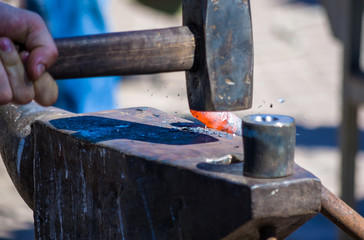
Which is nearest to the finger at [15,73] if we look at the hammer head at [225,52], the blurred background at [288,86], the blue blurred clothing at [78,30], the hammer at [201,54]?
the hammer at [201,54]

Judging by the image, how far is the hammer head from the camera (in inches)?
55.0

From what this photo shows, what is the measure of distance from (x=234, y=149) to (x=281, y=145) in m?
0.22

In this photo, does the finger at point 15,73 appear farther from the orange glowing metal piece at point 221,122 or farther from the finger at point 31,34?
the orange glowing metal piece at point 221,122

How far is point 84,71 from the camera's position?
1397 millimetres

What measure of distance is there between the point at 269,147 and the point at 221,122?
534mm

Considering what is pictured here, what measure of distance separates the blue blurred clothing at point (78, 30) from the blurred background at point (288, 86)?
570mm

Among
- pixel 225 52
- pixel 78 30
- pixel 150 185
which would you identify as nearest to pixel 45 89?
pixel 150 185

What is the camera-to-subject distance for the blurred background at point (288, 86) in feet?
14.3

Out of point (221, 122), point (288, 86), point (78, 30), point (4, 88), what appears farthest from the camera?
point (288, 86)

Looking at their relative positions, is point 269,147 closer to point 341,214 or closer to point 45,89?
point 341,214

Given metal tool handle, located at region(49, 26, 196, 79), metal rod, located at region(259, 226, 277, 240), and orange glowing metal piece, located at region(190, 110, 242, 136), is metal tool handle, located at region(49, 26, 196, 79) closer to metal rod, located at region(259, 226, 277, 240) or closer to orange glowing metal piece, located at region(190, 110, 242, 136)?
orange glowing metal piece, located at region(190, 110, 242, 136)

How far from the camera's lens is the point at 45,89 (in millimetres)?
1304

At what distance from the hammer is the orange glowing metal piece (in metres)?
0.15

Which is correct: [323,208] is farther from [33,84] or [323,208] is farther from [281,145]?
[33,84]
